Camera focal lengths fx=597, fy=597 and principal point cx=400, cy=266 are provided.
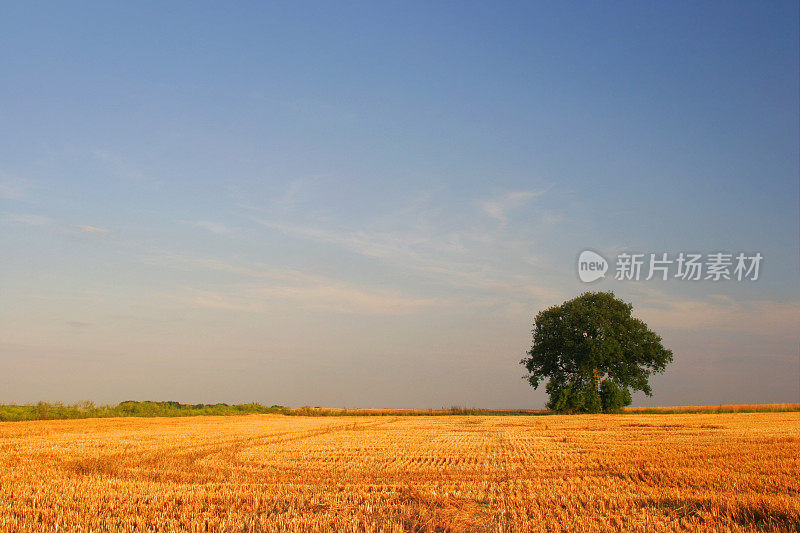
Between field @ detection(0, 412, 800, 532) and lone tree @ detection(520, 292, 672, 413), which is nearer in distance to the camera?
field @ detection(0, 412, 800, 532)

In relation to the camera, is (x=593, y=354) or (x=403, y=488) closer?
(x=403, y=488)

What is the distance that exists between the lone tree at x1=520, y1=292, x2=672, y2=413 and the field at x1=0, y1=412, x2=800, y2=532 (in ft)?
106

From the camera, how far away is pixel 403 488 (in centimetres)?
823

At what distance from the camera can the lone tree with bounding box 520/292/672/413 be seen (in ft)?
150

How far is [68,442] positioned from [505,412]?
144 ft

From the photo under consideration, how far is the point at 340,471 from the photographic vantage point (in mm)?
10203

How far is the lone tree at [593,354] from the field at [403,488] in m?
32.3

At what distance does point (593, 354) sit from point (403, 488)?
40163mm

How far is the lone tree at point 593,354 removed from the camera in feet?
150

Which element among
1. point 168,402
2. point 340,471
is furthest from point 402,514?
point 168,402

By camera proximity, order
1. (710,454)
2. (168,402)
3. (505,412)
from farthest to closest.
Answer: (505,412) < (168,402) < (710,454)

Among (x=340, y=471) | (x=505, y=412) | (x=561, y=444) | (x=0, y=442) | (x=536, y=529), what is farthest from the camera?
(x=505, y=412)

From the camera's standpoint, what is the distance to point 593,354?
45.4 meters

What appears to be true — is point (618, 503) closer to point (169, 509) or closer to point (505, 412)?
point (169, 509)
